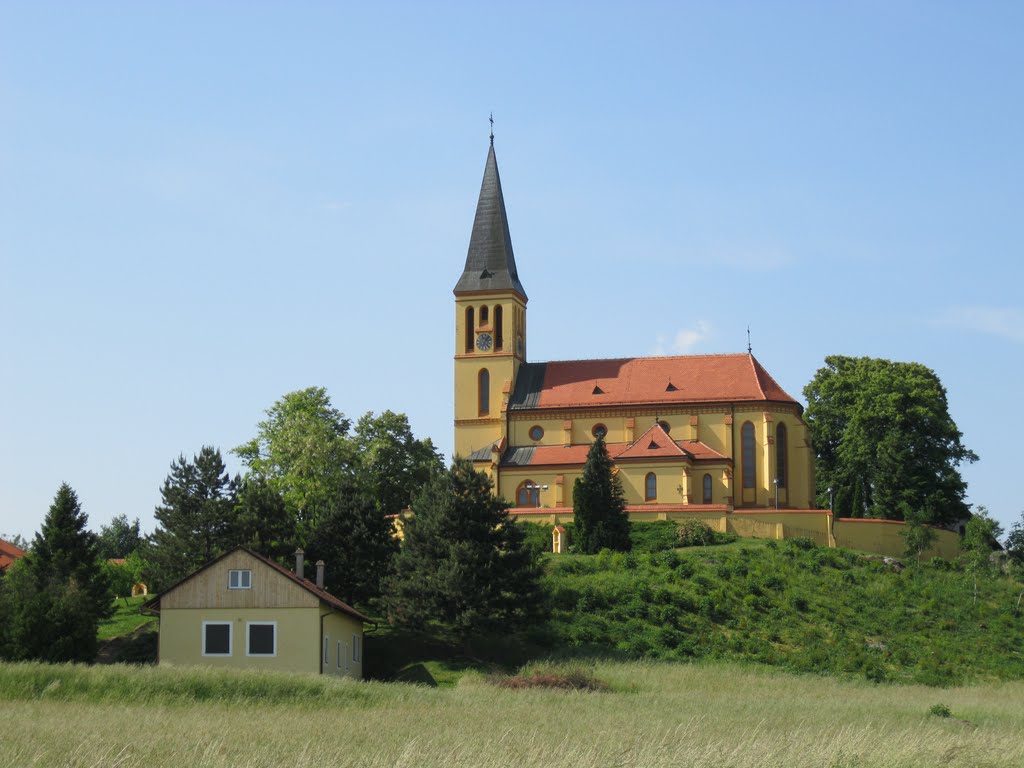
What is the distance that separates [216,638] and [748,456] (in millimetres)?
37662

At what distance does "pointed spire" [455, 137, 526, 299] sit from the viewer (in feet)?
270

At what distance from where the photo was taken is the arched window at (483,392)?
8044cm

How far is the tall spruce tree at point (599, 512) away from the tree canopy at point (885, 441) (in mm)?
18685

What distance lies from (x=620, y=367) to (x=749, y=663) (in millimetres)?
33725

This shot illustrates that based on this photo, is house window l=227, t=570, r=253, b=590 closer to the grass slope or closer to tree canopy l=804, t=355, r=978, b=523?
the grass slope

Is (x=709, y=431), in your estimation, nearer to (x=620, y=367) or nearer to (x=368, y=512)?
(x=620, y=367)

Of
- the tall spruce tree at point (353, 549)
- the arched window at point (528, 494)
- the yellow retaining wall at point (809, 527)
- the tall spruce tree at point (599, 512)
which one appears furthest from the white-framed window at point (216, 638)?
the arched window at point (528, 494)

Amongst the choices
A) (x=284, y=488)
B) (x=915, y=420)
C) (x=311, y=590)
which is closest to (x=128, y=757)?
(x=311, y=590)

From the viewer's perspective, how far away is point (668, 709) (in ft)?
105

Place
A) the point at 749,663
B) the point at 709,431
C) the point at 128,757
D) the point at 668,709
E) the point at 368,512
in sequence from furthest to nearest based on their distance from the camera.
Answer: the point at 709,431, the point at 368,512, the point at 749,663, the point at 668,709, the point at 128,757

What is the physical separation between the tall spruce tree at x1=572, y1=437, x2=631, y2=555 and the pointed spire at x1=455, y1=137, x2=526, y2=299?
62.0 feet

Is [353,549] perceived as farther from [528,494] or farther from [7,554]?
[7,554]

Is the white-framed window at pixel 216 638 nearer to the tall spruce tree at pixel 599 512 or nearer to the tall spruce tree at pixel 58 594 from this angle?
the tall spruce tree at pixel 58 594

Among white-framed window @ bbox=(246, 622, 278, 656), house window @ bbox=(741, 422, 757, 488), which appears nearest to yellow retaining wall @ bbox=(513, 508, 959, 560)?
house window @ bbox=(741, 422, 757, 488)
